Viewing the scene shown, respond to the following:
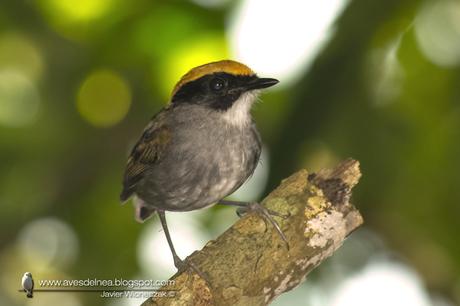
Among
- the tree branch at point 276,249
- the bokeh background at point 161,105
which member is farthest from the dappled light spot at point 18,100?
the tree branch at point 276,249

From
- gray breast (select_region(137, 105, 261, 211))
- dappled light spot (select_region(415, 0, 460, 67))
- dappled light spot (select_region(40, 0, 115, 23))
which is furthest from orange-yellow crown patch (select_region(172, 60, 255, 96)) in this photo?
dappled light spot (select_region(415, 0, 460, 67))

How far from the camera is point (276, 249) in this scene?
4.44 metres

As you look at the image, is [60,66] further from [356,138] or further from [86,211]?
[356,138]

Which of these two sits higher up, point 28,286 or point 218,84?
point 218,84

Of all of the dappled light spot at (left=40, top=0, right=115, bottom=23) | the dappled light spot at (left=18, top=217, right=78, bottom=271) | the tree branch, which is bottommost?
the dappled light spot at (left=18, top=217, right=78, bottom=271)

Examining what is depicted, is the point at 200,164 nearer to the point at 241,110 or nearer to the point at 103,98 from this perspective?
the point at 241,110

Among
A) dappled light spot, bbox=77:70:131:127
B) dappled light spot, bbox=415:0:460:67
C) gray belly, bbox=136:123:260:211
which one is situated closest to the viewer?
gray belly, bbox=136:123:260:211

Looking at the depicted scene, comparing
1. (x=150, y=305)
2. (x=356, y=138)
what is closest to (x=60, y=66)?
(x=356, y=138)

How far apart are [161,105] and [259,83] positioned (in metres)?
1.63

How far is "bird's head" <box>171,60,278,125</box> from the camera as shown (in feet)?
19.5

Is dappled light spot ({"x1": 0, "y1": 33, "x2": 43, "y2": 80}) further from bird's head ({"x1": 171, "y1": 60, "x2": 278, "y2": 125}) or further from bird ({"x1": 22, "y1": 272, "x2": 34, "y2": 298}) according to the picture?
bird ({"x1": 22, "y1": 272, "x2": 34, "y2": 298})

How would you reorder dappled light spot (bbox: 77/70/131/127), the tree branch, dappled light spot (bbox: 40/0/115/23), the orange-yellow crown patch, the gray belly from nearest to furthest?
1. the tree branch
2. the gray belly
3. the orange-yellow crown patch
4. dappled light spot (bbox: 40/0/115/23)
5. dappled light spot (bbox: 77/70/131/127)

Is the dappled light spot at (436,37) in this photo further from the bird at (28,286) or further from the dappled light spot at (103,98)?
the bird at (28,286)

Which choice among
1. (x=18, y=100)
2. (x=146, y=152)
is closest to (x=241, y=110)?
(x=146, y=152)
